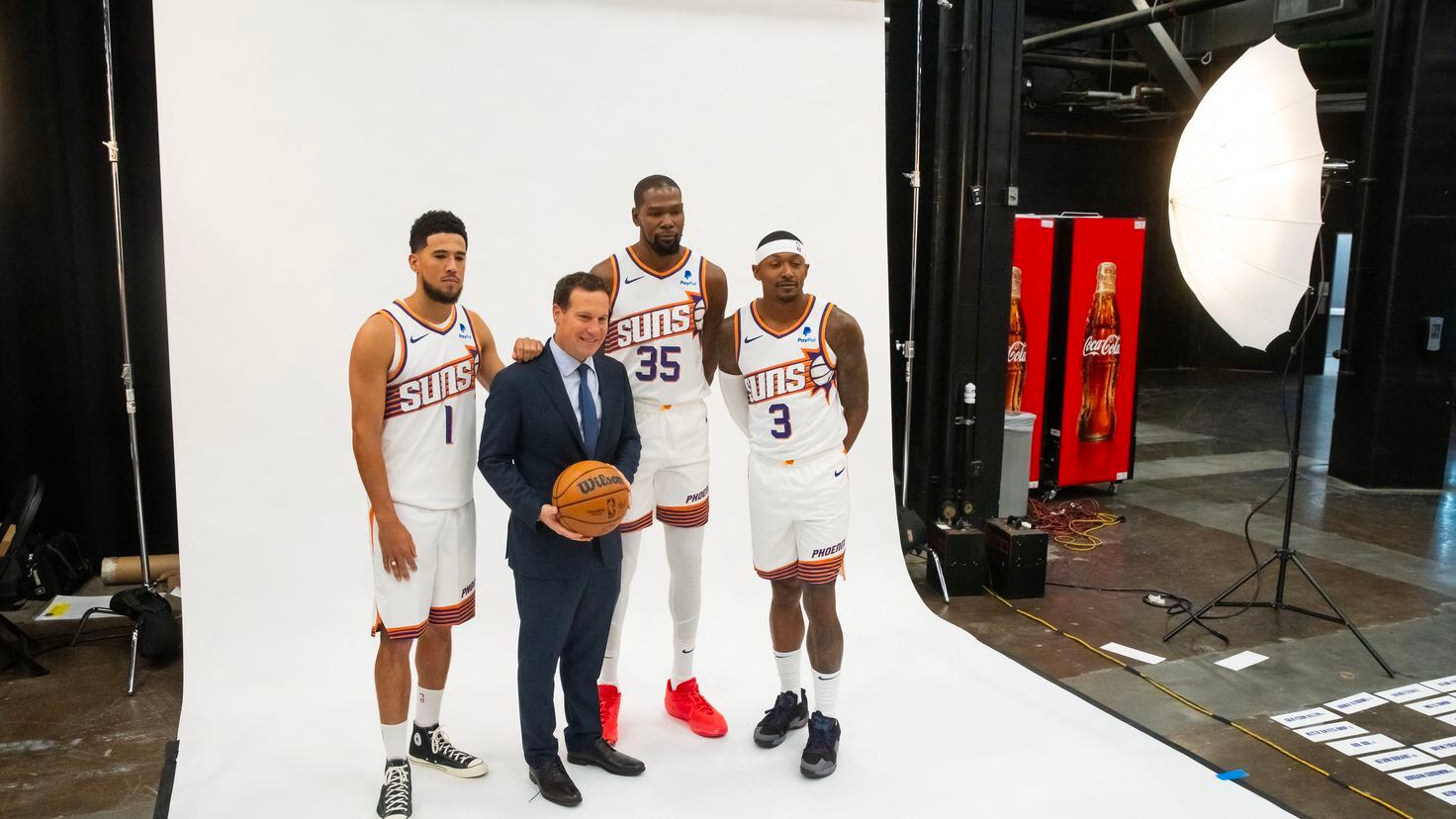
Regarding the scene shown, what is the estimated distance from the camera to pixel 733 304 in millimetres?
4758

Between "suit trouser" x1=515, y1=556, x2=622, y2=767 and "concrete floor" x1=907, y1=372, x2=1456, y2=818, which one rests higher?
"suit trouser" x1=515, y1=556, x2=622, y2=767

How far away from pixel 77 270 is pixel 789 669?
3.89m

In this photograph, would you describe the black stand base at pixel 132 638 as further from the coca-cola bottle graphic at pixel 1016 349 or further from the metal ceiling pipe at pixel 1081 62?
the metal ceiling pipe at pixel 1081 62

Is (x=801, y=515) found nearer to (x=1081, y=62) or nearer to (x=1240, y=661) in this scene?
(x=1240, y=661)

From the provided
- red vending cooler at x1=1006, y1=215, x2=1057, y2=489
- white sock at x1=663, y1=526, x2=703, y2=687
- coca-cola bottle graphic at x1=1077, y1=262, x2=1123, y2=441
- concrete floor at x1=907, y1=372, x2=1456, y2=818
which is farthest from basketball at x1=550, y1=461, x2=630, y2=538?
coca-cola bottle graphic at x1=1077, y1=262, x2=1123, y2=441

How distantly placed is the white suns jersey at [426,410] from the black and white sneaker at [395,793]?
801 mm

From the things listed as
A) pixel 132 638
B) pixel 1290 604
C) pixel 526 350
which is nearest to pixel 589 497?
pixel 526 350

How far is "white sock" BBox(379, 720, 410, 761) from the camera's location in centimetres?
303

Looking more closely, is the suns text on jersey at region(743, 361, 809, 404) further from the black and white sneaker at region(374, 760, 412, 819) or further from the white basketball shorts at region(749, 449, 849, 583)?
the black and white sneaker at region(374, 760, 412, 819)

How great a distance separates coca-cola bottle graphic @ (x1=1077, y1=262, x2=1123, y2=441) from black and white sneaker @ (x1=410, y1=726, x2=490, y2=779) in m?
5.09

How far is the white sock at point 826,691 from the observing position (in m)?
3.37

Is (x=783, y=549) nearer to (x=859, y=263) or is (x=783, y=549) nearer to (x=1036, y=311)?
(x=859, y=263)

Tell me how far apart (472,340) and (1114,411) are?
5346 millimetres

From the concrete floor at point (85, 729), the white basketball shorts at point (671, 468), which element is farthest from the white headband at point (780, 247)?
the concrete floor at point (85, 729)
